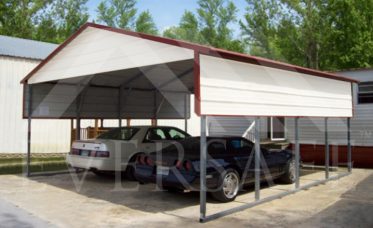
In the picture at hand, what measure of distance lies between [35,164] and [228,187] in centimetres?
842

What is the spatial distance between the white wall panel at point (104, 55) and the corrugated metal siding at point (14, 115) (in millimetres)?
5905

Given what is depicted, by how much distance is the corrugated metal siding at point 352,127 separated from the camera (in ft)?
50.9

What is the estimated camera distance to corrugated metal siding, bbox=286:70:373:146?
15.5 m

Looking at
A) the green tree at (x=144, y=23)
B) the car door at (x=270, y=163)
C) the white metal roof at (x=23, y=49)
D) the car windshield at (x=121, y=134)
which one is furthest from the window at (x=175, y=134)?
the green tree at (x=144, y=23)

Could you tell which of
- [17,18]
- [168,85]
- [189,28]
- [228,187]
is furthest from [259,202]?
[189,28]

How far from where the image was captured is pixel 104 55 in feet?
29.6

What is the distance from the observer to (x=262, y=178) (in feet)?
31.4

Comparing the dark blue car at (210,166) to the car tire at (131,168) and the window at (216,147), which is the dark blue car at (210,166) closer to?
the window at (216,147)

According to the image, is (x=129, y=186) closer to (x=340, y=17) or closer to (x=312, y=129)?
(x=312, y=129)

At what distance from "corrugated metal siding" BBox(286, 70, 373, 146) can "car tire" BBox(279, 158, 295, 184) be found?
6115 mm

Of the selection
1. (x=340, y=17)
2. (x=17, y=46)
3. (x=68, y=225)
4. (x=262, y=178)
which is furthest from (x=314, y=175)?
(x=340, y=17)

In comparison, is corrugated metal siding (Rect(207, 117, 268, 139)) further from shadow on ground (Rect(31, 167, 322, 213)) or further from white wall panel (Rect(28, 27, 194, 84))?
white wall panel (Rect(28, 27, 194, 84))

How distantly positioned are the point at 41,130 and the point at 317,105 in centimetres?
1150

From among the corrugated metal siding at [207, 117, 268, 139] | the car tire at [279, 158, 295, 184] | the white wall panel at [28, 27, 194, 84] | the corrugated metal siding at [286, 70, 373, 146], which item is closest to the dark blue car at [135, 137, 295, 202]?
the car tire at [279, 158, 295, 184]
